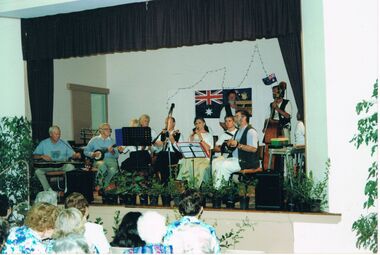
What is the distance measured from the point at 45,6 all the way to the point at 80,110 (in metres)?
3.64

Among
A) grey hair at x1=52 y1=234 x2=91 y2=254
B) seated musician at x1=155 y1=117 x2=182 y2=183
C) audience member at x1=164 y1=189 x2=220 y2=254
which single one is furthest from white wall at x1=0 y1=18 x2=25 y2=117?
grey hair at x1=52 y1=234 x2=91 y2=254

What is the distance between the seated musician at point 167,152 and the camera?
7.24 metres

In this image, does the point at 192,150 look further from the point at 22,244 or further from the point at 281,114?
the point at 22,244

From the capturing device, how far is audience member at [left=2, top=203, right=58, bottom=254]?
2.98 m

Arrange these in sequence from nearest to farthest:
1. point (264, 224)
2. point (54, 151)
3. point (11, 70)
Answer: point (264, 224)
point (11, 70)
point (54, 151)

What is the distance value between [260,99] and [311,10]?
13.0 ft

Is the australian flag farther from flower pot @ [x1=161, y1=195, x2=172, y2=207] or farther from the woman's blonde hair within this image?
the woman's blonde hair

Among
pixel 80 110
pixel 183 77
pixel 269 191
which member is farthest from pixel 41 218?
pixel 183 77

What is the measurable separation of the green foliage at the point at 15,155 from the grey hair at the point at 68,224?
3894 millimetres

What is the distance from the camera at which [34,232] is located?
3111 millimetres

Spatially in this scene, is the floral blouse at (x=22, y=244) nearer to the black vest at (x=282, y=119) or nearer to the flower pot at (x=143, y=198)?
the flower pot at (x=143, y=198)

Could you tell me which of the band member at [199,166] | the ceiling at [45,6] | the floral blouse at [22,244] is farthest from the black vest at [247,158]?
the floral blouse at [22,244]

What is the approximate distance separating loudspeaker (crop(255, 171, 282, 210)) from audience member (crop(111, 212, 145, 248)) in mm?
2675

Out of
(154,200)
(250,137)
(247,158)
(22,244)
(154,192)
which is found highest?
(250,137)
